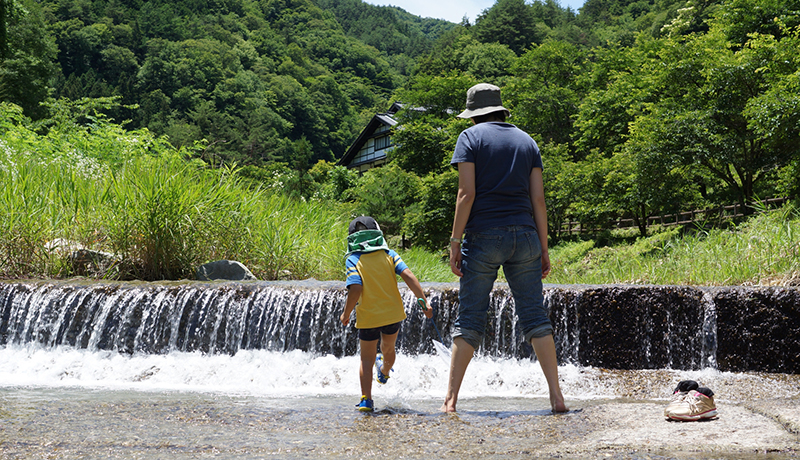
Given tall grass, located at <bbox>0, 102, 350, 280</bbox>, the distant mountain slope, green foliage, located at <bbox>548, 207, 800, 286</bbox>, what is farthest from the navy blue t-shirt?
the distant mountain slope

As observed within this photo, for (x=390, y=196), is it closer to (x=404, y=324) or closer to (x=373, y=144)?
(x=404, y=324)

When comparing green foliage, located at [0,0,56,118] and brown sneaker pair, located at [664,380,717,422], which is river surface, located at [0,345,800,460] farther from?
green foliage, located at [0,0,56,118]


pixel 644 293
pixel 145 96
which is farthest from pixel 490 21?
pixel 644 293

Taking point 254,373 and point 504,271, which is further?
point 254,373

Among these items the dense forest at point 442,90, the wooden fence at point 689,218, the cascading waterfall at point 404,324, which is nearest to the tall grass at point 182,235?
the cascading waterfall at point 404,324

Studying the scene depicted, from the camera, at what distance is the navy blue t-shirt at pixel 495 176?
3352 millimetres

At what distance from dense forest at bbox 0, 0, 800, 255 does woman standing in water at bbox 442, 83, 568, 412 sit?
9311mm

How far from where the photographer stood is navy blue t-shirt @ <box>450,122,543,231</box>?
A: 335 centimetres

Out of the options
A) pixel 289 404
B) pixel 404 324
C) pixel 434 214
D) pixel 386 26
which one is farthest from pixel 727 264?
pixel 386 26

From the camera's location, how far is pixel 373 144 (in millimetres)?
46125

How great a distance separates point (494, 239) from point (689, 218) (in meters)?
25.1

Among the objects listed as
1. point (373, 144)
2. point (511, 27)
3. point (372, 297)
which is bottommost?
point (372, 297)

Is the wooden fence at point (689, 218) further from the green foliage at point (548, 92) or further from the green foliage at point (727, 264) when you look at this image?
the green foliage at point (727, 264)

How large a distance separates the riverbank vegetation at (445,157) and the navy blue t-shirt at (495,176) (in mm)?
5169
